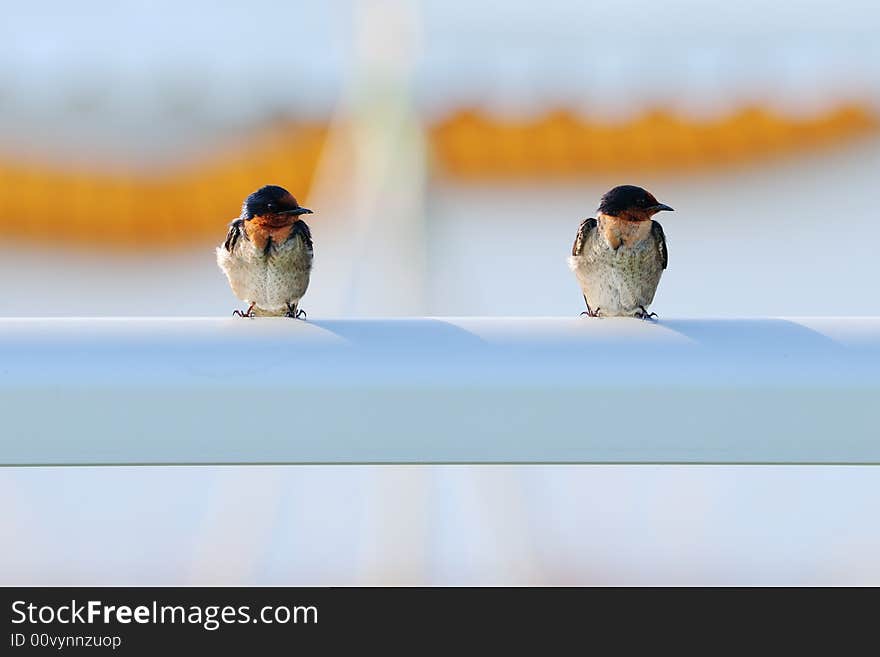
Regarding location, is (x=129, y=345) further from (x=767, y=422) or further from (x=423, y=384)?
(x=767, y=422)

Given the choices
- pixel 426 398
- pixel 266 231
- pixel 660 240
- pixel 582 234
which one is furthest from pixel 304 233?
pixel 426 398

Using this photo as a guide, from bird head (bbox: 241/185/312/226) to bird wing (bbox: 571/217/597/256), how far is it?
1.34 ft

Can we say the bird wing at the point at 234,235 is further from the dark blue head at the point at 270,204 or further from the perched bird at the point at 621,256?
the perched bird at the point at 621,256

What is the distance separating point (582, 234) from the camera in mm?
1646

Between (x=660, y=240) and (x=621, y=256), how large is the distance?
0.25ft

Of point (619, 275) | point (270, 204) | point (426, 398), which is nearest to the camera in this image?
point (426, 398)

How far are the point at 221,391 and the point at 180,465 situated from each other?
4 cm

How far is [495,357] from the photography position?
22.5 inches

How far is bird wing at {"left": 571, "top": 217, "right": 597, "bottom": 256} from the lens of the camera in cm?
165

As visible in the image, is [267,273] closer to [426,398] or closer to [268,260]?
[268,260]

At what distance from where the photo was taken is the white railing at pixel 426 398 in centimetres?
54
